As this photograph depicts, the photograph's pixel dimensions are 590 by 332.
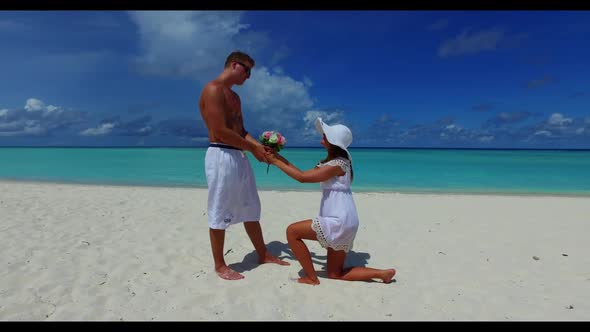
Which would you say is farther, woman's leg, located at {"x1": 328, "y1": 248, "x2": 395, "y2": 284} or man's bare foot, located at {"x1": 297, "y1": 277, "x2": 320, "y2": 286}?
woman's leg, located at {"x1": 328, "y1": 248, "x2": 395, "y2": 284}

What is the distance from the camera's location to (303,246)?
345 centimetres

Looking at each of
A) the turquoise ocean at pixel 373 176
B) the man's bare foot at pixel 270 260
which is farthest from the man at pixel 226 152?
the turquoise ocean at pixel 373 176

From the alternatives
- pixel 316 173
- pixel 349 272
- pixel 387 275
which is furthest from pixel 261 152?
pixel 387 275

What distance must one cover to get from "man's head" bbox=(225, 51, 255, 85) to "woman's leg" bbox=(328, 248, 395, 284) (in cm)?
202

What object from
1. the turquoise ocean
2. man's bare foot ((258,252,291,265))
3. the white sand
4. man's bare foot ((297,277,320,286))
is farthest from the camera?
the turquoise ocean

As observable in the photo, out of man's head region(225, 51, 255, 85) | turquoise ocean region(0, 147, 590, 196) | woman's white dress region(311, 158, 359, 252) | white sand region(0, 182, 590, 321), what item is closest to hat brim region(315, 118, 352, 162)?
woman's white dress region(311, 158, 359, 252)

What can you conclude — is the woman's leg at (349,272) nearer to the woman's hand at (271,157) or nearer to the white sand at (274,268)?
the white sand at (274,268)

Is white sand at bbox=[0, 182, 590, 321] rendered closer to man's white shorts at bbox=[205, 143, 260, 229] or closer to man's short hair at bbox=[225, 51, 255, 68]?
man's white shorts at bbox=[205, 143, 260, 229]

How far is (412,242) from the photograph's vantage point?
513 cm

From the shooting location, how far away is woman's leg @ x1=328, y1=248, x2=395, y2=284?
11.5 feet

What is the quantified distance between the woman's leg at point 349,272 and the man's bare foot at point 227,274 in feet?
3.04

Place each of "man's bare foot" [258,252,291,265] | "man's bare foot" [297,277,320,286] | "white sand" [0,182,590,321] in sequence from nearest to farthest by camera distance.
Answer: "white sand" [0,182,590,321], "man's bare foot" [297,277,320,286], "man's bare foot" [258,252,291,265]

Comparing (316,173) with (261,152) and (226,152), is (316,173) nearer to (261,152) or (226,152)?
(261,152)

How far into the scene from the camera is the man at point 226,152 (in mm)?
3438
